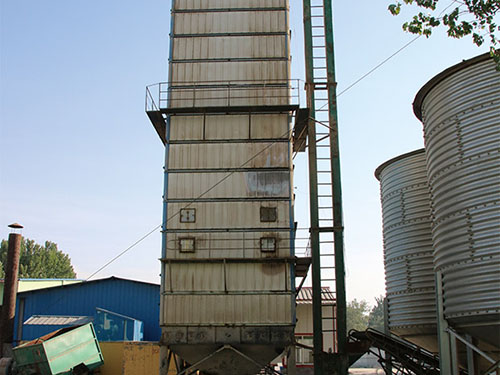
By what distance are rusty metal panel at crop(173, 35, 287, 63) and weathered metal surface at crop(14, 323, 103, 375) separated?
13.2 m

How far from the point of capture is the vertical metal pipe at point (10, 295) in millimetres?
32531

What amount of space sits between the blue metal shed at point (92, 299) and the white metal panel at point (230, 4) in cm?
1873

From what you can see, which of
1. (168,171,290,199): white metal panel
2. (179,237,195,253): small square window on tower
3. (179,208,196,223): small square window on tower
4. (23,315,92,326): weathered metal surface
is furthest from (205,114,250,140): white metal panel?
(23,315,92,326): weathered metal surface

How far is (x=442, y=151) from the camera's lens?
16.2 metres

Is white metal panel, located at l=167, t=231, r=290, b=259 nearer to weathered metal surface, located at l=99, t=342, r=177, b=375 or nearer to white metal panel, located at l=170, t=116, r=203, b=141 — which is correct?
white metal panel, located at l=170, t=116, r=203, b=141

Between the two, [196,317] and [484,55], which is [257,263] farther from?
[484,55]

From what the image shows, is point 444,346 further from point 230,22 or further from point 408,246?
point 230,22

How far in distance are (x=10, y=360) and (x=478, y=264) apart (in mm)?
23045

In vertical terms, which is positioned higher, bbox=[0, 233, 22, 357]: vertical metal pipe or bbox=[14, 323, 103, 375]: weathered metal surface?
bbox=[0, 233, 22, 357]: vertical metal pipe

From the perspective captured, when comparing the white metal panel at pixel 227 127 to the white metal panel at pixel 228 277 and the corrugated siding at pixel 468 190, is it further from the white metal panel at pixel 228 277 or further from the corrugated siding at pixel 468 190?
the corrugated siding at pixel 468 190

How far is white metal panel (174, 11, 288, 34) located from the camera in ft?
79.4

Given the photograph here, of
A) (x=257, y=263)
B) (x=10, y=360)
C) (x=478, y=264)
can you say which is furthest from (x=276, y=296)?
(x=10, y=360)

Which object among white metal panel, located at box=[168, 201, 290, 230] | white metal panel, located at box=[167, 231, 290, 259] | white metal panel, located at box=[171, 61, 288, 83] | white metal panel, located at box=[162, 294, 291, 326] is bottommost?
white metal panel, located at box=[162, 294, 291, 326]

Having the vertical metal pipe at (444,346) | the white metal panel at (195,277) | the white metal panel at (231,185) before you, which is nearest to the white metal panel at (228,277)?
the white metal panel at (195,277)
